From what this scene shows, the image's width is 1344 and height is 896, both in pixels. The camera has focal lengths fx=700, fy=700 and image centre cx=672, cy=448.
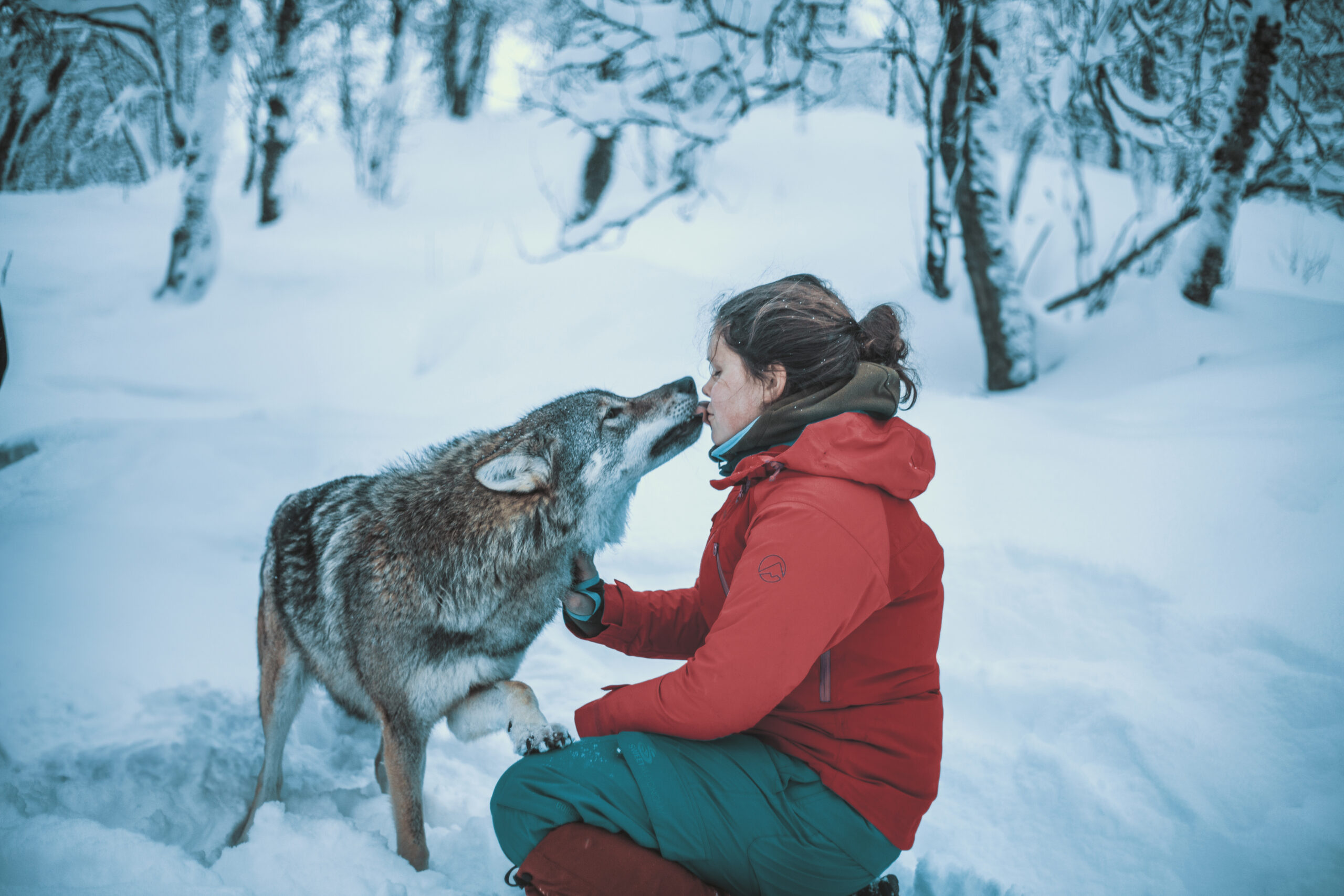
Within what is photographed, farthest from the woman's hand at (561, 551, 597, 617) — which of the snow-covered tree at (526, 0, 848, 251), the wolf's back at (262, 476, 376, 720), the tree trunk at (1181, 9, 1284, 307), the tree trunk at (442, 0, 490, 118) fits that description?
the tree trunk at (442, 0, 490, 118)

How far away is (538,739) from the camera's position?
1.74 metres

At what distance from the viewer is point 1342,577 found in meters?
2.52

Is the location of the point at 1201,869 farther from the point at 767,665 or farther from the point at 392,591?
the point at 392,591

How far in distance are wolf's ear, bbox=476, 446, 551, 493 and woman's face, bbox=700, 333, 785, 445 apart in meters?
Answer: 0.56

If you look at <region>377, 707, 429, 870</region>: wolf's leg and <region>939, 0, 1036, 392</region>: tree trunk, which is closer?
<region>377, 707, 429, 870</region>: wolf's leg

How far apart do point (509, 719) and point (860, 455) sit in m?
1.18

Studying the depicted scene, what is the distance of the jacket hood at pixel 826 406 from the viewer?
1409 millimetres

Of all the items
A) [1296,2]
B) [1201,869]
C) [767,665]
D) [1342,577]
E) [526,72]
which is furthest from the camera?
[526,72]

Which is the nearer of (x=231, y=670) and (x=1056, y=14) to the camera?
(x=231, y=670)

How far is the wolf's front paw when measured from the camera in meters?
1.73

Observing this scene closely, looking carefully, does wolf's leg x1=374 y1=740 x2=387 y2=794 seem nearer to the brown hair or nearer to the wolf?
the wolf

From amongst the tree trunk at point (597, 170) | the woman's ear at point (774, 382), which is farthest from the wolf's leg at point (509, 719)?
the tree trunk at point (597, 170)

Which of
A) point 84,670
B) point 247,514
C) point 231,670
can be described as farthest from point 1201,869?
point 247,514

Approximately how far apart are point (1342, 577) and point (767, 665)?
2603 mm
